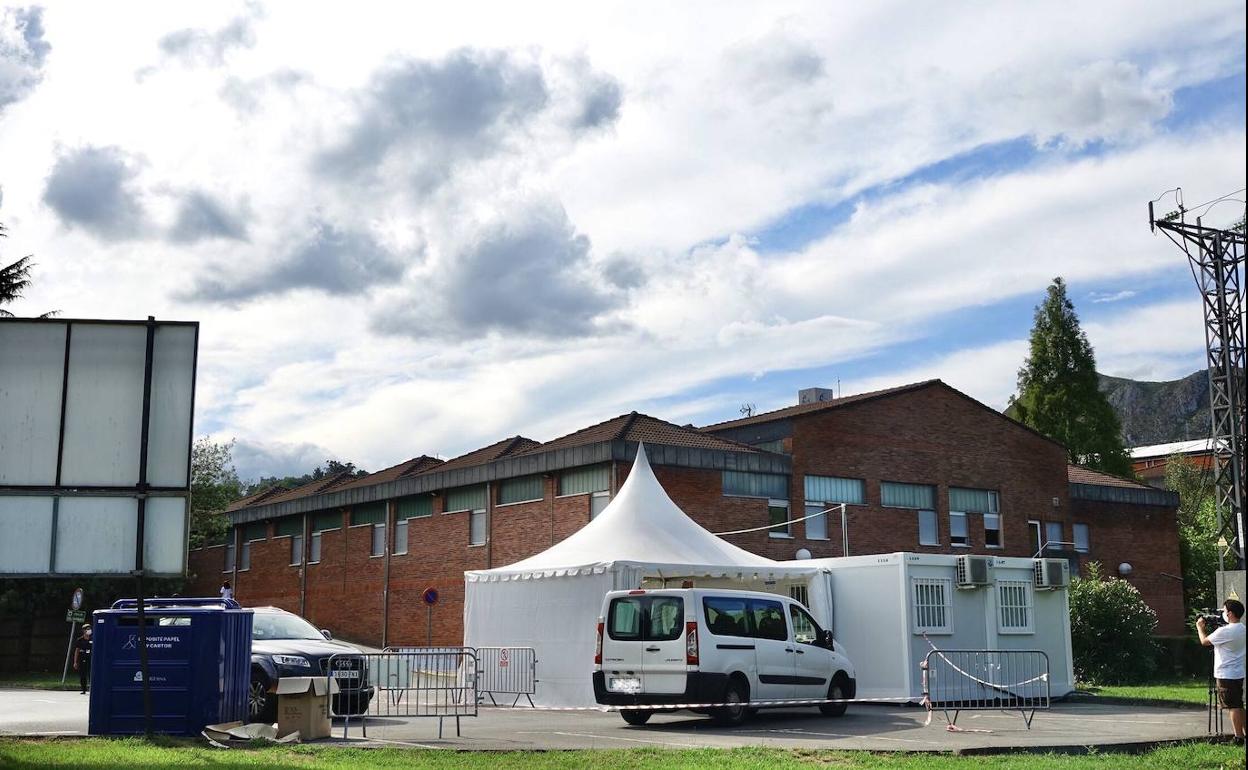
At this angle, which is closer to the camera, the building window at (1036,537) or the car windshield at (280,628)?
the car windshield at (280,628)

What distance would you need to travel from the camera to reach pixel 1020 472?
1697 inches

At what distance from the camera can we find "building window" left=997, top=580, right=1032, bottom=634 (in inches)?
938

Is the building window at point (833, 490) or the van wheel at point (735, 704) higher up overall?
the building window at point (833, 490)

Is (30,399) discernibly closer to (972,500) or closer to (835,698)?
(835,698)

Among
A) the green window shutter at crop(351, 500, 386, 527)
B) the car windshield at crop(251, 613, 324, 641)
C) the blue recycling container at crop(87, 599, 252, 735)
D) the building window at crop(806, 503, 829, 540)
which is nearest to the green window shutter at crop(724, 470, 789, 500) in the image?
the building window at crop(806, 503, 829, 540)

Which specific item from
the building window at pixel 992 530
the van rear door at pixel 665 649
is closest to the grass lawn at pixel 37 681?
the van rear door at pixel 665 649

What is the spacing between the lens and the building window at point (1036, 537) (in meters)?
43.4

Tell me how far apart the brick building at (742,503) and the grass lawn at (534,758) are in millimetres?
19101

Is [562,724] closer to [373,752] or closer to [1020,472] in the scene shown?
[373,752]

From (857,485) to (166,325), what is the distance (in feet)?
93.9

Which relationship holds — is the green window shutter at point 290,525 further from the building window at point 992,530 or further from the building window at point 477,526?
the building window at point 992,530

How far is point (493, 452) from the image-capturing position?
142 ft

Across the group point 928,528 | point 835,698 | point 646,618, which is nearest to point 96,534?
point 646,618

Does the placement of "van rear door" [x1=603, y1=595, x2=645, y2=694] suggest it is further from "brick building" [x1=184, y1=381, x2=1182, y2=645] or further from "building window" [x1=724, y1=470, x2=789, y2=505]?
"building window" [x1=724, y1=470, x2=789, y2=505]
